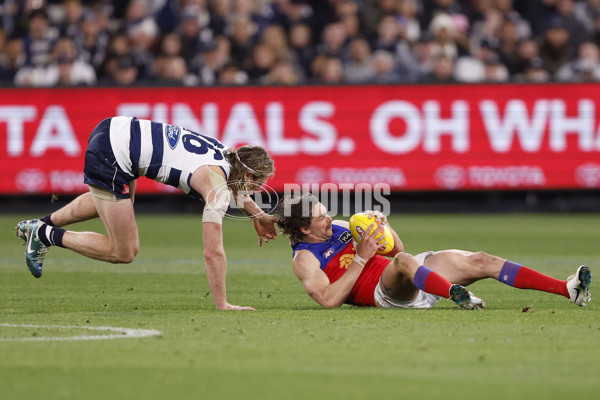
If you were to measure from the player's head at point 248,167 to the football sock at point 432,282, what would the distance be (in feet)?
5.02

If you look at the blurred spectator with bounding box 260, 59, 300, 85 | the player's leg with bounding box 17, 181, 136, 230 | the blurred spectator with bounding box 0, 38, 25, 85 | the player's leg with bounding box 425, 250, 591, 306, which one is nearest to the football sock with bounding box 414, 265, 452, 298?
the player's leg with bounding box 425, 250, 591, 306

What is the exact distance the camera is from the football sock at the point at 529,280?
27.5 ft

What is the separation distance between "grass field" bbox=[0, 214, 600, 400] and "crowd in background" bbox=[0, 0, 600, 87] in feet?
28.2

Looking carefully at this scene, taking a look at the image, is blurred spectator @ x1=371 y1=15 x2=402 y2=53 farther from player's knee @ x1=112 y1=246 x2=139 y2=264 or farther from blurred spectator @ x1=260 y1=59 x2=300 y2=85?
player's knee @ x1=112 y1=246 x2=139 y2=264

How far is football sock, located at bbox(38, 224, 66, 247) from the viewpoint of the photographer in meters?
9.29

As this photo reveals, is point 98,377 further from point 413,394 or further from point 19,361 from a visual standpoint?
point 413,394

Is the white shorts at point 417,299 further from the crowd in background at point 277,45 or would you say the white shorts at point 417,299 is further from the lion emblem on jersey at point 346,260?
the crowd in background at point 277,45

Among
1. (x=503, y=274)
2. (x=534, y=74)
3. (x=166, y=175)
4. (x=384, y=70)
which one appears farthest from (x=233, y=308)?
(x=534, y=74)

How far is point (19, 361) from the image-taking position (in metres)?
6.18

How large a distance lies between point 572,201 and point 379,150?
4.07 m

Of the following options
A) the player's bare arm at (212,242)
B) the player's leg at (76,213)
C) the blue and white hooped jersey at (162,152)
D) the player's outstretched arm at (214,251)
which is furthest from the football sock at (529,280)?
the player's leg at (76,213)

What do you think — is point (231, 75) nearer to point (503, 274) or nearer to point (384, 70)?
point (384, 70)

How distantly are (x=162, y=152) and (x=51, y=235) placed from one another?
1.41 metres

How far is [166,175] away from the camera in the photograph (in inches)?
344
